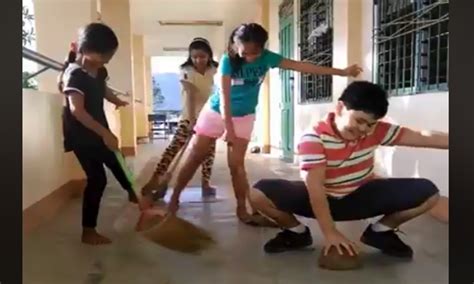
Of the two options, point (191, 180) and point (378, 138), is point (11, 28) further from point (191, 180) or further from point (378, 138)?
point (191, 180)

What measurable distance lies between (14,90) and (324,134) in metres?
1.05

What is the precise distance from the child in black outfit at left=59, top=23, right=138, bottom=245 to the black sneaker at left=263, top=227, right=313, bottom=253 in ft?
1.86

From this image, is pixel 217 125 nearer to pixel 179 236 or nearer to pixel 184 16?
pixel 179 236

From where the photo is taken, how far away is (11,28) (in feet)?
2.25

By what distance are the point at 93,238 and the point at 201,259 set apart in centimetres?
45

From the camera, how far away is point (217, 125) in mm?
2086

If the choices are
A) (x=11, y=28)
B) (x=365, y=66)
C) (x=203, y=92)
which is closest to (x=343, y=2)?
(x=365, y=66)

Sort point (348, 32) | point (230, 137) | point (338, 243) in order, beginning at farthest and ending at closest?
point (348, 32) < point (230, 137) < point (338, 243)

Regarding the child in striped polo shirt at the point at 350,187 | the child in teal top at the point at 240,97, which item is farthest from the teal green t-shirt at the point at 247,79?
the child in striped polo shirt at the point at 350,187

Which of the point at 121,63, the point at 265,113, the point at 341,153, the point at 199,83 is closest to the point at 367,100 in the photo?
the point at 341,153

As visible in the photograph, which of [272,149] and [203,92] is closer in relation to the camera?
[203,92]

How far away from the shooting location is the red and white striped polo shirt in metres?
1.57

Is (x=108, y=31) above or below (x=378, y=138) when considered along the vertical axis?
above

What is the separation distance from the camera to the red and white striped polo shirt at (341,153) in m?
1.57
